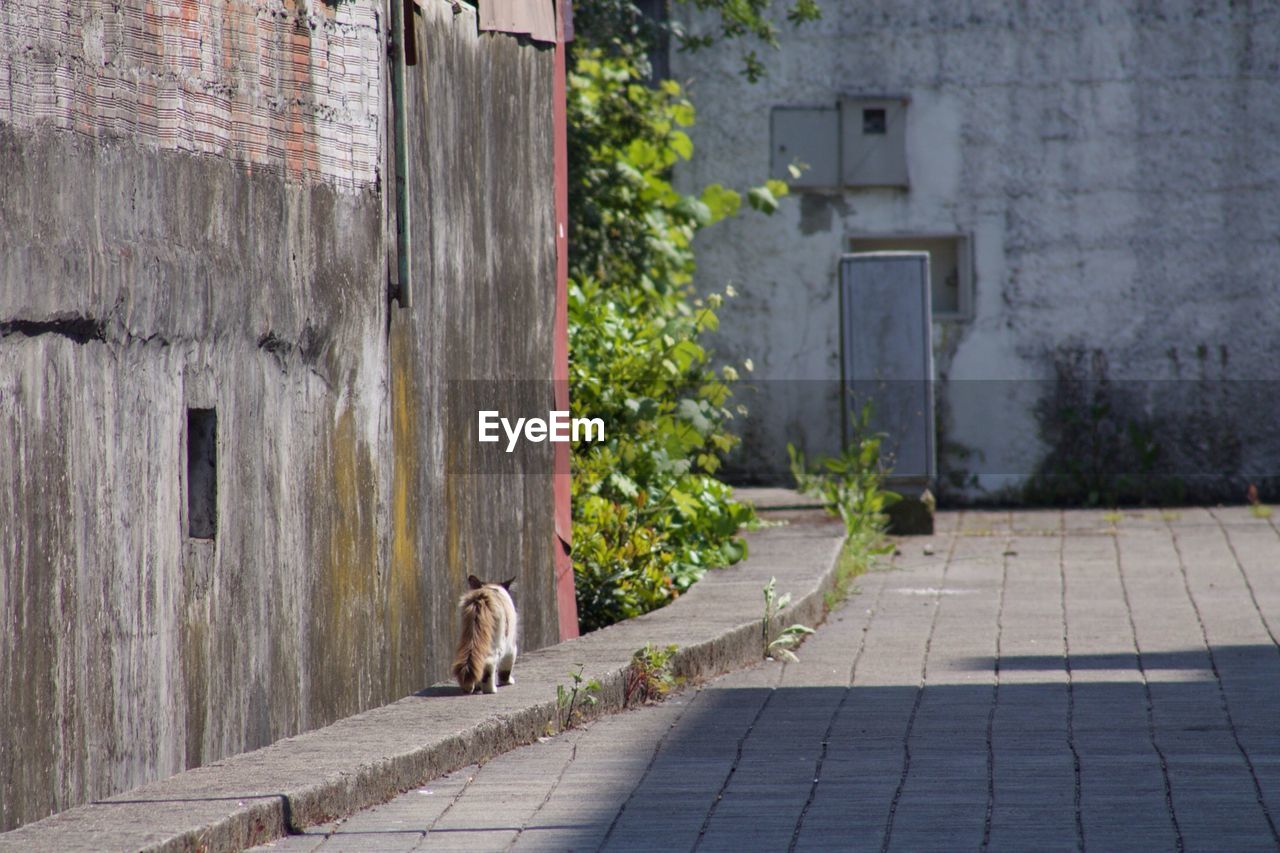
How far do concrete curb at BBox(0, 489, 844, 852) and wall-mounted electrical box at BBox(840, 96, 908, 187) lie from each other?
22.4ft

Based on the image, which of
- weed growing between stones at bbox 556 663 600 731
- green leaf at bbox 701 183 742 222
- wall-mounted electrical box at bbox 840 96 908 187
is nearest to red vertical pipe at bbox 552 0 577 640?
weed growing between stones at bbox 556 663 600 731

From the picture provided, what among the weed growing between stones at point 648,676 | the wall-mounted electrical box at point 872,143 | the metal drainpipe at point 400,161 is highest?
the wall-mounted electrical box at point 872,143

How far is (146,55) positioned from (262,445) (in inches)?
49.6

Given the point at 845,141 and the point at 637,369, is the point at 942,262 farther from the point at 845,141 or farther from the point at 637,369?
the point at 637,369

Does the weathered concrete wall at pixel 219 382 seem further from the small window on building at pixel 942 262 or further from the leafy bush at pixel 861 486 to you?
the small window on building at pixel 942 262

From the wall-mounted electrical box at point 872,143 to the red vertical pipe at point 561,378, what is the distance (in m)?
7.22

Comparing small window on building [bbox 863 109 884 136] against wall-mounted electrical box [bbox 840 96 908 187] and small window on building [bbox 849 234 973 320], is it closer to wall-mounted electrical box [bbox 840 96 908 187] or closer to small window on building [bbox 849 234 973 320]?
wall-mounted electrical box [bbox 840 96 908 187]

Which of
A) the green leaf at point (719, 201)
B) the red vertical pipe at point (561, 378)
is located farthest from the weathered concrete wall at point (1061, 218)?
the red vertical pipe at point (561, 378)

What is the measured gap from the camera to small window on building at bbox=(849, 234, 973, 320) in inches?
603

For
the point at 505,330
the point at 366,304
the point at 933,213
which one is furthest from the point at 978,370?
the point at 366,304

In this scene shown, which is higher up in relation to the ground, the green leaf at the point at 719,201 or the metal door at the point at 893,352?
the green leaf at the point at 719,201

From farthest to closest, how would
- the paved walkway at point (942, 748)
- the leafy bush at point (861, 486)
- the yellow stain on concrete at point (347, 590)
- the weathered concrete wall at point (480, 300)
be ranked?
1. the leafy bush at point (861, 486)
2. the weathered concrete wall at point (480, 300)
3. the yellow stain on concrete at point (347, 590)
4. the paved walkway at point (942, 748)

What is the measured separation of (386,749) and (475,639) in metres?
1.07

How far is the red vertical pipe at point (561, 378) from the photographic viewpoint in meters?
8.14
